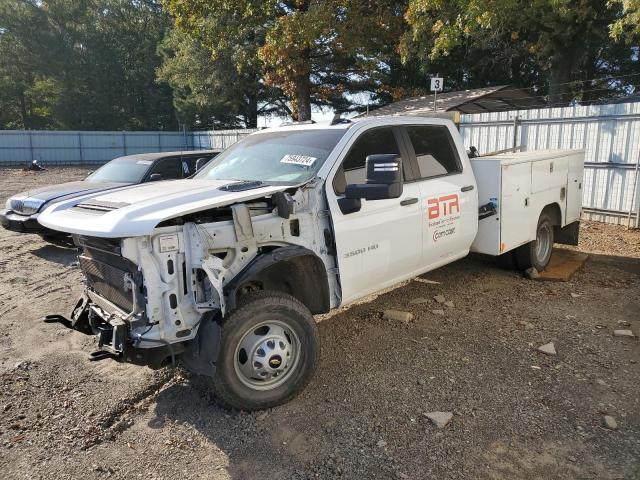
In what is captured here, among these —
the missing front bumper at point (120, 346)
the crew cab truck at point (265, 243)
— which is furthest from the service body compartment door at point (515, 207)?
the missing front bumper at point (120, 346)

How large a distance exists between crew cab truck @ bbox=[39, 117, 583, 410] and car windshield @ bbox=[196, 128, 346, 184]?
0.6 inches

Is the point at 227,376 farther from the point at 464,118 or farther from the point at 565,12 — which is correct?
the point at 565,12

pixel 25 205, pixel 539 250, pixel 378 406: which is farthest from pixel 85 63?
pixel 378 406

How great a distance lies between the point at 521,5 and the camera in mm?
15391

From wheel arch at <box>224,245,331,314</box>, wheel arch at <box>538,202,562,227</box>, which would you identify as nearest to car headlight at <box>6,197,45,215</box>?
wheel arch at <box>224,245,331,314</box>

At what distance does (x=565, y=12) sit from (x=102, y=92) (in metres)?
39.9

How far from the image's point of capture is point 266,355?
3.60m

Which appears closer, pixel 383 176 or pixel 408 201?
pixel 383 176

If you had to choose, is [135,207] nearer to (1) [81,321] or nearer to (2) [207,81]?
(1) [81,321]

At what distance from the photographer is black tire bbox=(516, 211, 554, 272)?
662 centimetres

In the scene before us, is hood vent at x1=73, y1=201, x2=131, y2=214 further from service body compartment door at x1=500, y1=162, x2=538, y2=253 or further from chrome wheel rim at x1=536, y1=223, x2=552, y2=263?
chrome wheel rim at x1=536, y1=223, x2=552, y2=263

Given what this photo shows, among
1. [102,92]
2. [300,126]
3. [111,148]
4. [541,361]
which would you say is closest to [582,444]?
[541,361]

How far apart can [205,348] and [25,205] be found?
6.69 meters

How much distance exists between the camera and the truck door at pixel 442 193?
4.94 metres
